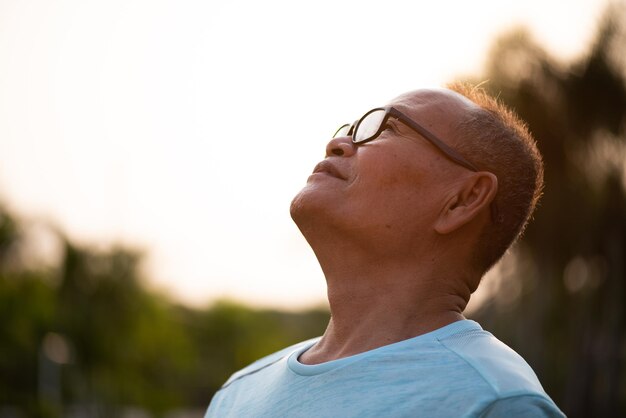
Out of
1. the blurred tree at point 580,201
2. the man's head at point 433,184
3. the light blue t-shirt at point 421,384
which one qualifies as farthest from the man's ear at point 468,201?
the blurred tree at point 580,201

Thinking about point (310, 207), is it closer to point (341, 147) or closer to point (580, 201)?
point (341, 147)

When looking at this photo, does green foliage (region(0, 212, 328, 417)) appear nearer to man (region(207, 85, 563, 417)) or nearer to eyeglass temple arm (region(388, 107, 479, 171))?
man (region(207, 85, 563, 417))

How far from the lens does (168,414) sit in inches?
1746

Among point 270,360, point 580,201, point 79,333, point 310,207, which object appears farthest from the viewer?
point 79,333

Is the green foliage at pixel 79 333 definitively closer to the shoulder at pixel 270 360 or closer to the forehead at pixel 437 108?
the shoulder at pixel 270 360

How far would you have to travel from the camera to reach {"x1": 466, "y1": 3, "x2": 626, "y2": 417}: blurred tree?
16266 mm

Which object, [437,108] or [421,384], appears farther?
[437,108]

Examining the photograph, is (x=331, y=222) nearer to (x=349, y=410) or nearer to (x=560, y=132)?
(x=349, y=410)

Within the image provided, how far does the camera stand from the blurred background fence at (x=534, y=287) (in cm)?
1656

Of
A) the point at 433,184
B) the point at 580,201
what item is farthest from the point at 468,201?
the point at 580,201

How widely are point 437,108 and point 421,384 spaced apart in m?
0.78

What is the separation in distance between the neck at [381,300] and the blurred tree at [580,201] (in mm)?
13862

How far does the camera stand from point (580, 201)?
17.3 m

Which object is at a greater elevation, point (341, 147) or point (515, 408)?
point (341, 147)
